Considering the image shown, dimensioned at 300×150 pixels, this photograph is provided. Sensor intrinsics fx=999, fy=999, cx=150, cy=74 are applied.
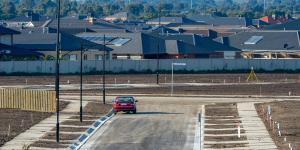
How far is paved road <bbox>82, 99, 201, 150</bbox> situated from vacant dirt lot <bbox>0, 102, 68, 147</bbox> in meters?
4.82

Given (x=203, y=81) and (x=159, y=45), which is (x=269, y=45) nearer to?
(x=159, y=45)

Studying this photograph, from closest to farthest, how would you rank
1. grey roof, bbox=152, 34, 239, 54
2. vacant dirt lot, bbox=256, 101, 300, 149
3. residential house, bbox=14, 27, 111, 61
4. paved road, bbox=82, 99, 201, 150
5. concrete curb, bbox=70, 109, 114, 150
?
1. concrete curb, bbox=70, 109, 114, 150
2. paved road, bbox=82, 99, 201, 150
3. vacant dirt lot, bbox=256, 101, 300, 149
4. residential house, bbox=14, 27, 111, 61
5. grey roof, bbox=152, 34, 239, 54

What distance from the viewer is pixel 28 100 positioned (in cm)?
7900

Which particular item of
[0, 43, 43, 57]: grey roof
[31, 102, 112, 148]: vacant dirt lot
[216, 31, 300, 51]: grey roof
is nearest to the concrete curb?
[31, 102, 112, 148]: vacant dirt lot

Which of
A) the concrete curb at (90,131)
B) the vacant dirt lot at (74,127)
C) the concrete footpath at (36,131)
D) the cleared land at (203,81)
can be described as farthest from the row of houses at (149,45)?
the concrete curb at (90,131)

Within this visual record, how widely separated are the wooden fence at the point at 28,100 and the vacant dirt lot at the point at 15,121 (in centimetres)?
154

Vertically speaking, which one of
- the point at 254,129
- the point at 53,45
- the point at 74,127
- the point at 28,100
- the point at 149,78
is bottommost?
the point at 149,78

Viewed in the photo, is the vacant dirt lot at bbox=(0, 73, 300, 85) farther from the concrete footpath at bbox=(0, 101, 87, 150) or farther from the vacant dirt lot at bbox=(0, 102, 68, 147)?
the concrete footpath at bbox=(0, 101, 87, 150)

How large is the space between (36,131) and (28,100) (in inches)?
695

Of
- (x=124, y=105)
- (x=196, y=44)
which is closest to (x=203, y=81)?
(x=196, y=44)

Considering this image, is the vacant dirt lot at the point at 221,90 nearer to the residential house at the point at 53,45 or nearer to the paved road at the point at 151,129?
the paved road at the point at 151,129

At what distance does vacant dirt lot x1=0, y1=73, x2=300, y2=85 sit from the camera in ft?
375

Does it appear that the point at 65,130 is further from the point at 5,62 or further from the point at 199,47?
the point at 199,47

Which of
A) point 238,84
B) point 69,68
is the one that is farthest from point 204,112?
point 69,68
